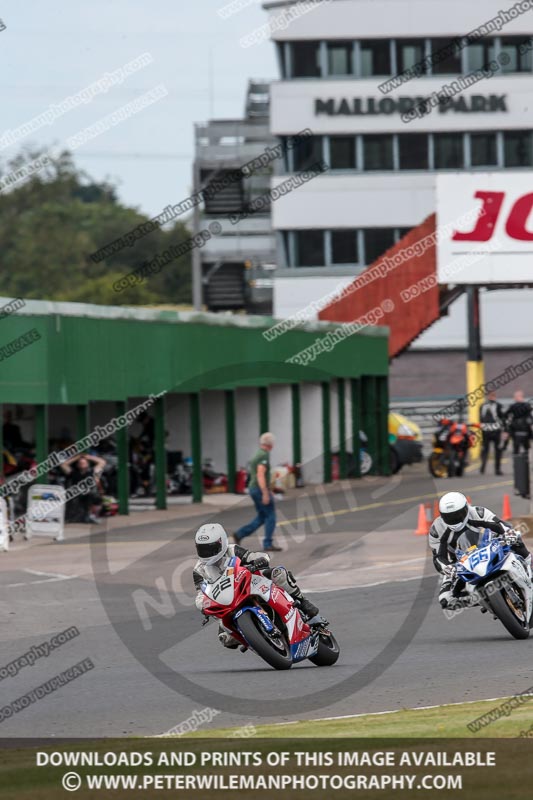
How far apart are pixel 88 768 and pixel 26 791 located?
0.68 meters

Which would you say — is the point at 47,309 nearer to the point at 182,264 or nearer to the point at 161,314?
the point at 161,314

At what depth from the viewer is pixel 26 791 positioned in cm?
849

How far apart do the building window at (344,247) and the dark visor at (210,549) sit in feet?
182

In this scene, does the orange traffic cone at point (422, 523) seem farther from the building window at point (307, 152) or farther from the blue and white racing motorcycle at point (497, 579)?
→ the building window at point (307, 152)

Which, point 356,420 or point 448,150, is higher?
point 448,150

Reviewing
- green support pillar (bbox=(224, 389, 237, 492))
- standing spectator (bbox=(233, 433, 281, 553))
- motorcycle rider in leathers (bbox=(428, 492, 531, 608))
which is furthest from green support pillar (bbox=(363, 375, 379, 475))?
motorcycle rider in leathers (bbox=(428, 492, 531, 608))

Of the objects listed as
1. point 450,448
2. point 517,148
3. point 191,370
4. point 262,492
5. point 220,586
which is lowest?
point 450,448

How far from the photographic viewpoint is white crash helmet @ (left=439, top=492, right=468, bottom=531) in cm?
1493

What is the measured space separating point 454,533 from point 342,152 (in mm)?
53801

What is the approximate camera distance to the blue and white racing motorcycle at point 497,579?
1473cm

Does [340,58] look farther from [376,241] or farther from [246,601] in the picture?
[246,601]

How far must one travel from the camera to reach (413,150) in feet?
223

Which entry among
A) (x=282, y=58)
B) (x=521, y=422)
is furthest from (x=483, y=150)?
(x=521, y=422)

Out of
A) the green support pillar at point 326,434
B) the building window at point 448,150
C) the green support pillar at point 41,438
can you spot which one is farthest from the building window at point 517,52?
the green support pillar at point 41,438
